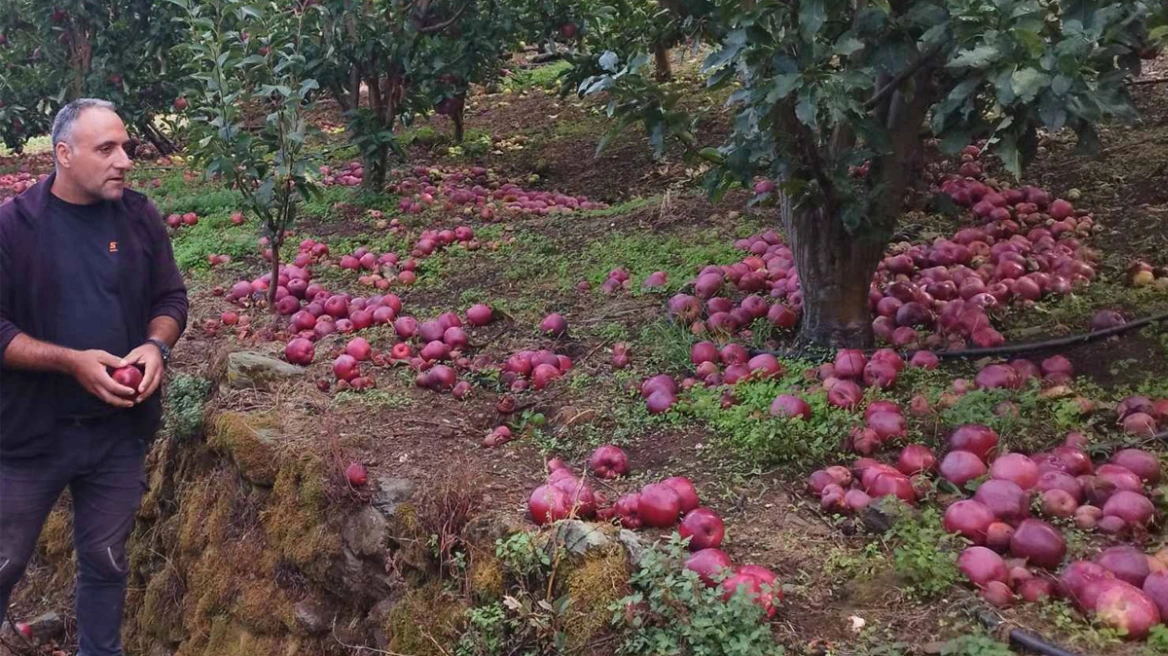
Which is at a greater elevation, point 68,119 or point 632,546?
point 68,119

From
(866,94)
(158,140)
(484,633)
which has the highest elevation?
(158,140)

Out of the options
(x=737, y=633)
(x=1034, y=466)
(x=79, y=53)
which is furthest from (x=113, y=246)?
(x=79, y=53)

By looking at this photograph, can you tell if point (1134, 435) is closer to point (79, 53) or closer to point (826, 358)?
point (826, 358)

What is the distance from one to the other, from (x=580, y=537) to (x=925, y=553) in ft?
3.12

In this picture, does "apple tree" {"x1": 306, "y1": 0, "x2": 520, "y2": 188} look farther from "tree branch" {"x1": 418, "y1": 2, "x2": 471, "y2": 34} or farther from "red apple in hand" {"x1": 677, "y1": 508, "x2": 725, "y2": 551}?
"red apple in hand" {"x1": 677, "y1": 508, "x2": 725, "y2": 551}

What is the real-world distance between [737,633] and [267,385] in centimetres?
268

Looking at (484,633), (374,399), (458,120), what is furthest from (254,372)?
(458,120)

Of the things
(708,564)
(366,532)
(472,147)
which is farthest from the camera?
(472,147)

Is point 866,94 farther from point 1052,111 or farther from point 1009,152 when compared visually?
point 1052,111

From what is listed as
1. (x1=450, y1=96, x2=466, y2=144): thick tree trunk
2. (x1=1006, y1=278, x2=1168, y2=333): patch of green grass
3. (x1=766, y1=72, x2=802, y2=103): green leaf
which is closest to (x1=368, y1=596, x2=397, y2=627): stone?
(x1=766, y1=72, x2=802, y2=103): green leaf

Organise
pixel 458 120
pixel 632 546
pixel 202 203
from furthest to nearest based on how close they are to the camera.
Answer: pixel 458 120 < pixel 202 203 < pixel 632 546

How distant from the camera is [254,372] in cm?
449

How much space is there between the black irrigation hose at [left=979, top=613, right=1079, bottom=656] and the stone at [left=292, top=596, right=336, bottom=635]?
2235 millimetres

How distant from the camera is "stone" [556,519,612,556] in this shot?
286cm
